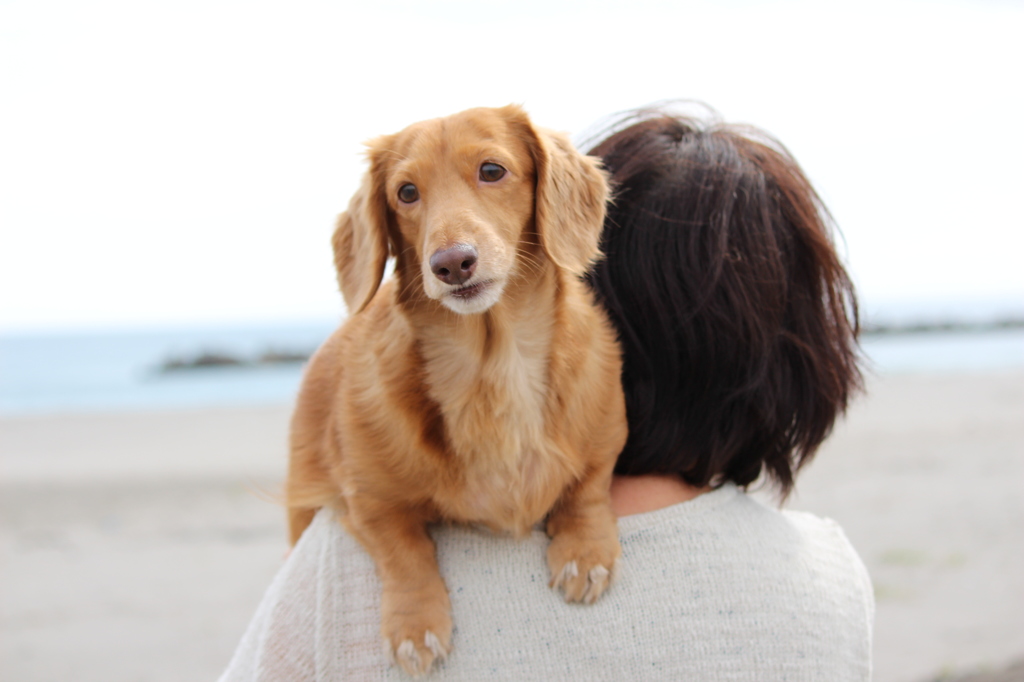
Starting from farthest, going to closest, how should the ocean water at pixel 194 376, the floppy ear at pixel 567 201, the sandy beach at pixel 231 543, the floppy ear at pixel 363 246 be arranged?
the ocean water at pixel 194 376 < the sandy beach at pixel 231 543 < the floppy ear at pixel 363 246 < the floppy ear at pixel 567 201

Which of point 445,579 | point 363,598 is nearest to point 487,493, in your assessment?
point 445,579

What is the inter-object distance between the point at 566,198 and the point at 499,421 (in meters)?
0.53

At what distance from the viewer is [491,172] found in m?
1.74

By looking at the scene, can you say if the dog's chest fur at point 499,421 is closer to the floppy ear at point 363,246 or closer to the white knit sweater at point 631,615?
the white knit sweater at point 631,615

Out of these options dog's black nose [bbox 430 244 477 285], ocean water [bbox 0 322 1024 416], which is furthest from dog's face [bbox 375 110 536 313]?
ocean water [bbox 0 322 1024 416]

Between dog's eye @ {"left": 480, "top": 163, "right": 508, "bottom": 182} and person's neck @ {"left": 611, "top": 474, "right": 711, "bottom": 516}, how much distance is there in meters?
0.73

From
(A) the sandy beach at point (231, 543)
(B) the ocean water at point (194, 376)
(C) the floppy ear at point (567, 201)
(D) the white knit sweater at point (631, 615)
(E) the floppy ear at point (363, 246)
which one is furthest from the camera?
(B) the ocean water at point (194, 376)

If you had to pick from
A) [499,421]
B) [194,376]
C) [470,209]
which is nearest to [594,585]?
[499,421]

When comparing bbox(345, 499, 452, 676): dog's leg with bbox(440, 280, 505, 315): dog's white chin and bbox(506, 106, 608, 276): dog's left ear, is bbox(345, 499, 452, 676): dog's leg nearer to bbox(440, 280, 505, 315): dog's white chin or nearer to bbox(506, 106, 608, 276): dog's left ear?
bbox(440, 280, 505, 315): dog's white chin

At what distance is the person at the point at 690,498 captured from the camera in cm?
128

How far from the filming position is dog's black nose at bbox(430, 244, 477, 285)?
5.00 ft

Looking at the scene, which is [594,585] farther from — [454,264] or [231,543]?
[231,543]

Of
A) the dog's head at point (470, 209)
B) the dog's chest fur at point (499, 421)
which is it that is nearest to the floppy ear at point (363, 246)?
the dog's head at point (470, 209)

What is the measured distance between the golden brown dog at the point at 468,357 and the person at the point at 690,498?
62mm
